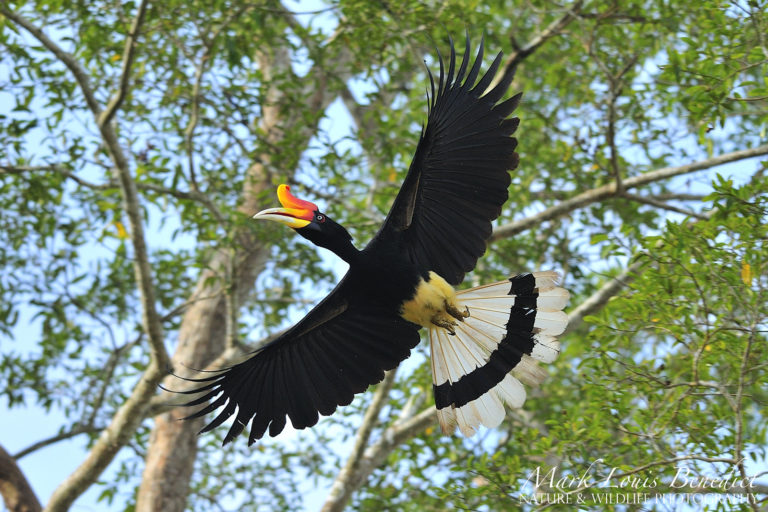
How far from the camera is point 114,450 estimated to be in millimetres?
5688

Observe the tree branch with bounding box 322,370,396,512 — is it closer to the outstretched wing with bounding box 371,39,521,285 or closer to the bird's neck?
the outstretched wing with bounding box 371,39,521,285

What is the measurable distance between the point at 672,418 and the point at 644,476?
1.05 feet

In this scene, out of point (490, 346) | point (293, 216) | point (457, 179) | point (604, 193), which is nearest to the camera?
point (293, 216)

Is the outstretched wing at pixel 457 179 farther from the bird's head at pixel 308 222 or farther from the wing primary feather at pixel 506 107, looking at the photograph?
Result: the bird's head at pixel 308 222

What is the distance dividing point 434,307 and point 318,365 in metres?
0.80

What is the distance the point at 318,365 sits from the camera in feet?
15.7

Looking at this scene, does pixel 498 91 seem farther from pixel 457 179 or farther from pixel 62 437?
pixel 62 437

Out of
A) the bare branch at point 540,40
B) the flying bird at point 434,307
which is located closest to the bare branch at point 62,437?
the flying bird at point 434,307

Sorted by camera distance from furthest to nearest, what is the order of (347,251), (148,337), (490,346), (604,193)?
(604,193) < (148,337) < (490,346) < (347,251)

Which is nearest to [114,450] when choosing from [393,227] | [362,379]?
[362,379]

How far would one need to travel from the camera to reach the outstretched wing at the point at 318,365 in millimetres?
4625

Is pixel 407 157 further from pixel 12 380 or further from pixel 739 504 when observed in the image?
pixel 739 504

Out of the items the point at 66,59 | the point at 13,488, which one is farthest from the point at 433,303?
the point at 13,488

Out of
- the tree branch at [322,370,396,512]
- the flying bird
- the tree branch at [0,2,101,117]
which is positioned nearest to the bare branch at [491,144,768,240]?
the tree branch at [322,370,396,512]
